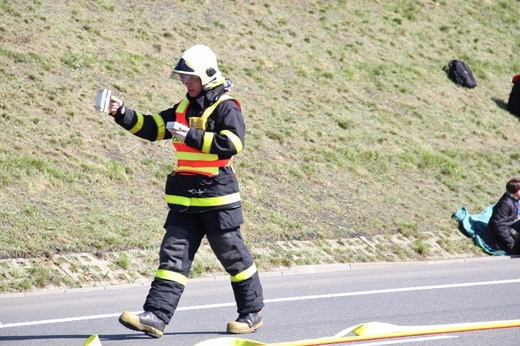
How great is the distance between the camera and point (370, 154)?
16391 mm

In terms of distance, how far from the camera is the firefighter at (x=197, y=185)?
6469 millimetres

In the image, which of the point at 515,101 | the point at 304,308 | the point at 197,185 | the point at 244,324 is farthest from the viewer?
the point at 515,101

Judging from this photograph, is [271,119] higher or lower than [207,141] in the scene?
lower

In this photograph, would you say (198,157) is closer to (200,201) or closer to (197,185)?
(197,185)

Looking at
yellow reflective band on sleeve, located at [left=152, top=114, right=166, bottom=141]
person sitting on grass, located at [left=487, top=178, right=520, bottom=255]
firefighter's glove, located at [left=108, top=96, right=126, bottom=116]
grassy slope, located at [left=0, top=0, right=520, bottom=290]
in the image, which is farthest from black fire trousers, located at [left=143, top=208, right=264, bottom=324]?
person sitting on grass, located at [left=487, top=178, right=520, bottom=255]

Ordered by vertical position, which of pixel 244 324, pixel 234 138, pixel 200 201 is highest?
pixel 234 138

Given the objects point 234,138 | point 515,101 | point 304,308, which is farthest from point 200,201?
point 515,101

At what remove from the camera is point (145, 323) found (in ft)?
20.9

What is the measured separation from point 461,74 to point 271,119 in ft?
24.5

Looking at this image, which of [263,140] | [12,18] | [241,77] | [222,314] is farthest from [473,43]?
[222,314]

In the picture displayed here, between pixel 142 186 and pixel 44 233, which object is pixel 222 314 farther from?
pixel 142 186

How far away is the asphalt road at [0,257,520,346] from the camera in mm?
6883

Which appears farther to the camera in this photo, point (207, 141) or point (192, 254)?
Answer: point (192, 254)

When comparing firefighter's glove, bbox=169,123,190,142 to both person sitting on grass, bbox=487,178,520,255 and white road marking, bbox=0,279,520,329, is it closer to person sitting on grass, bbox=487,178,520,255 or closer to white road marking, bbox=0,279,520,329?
white road marking, bbox=0,279,520,329
